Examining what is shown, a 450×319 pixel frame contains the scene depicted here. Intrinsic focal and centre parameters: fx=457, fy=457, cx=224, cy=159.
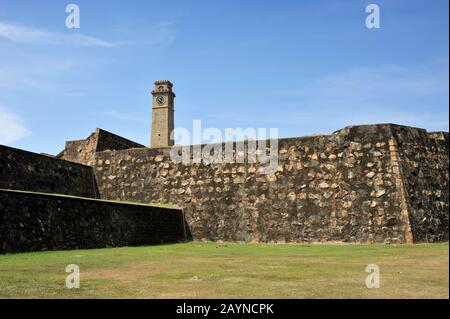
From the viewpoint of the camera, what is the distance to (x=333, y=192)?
15.8 metres

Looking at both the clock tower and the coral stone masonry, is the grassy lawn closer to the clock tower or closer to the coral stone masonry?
the coral stone masonry

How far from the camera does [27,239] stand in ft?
34.6

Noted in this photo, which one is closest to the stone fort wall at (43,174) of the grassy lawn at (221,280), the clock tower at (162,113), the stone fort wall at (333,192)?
the stone fort wall at (333,192)

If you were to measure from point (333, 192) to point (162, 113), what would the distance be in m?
35.9

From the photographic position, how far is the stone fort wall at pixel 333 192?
15086 mm

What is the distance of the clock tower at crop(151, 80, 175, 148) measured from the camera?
48.9 m

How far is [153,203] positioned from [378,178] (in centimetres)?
893

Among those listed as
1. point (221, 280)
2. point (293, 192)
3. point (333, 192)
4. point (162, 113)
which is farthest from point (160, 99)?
point (221, 280)

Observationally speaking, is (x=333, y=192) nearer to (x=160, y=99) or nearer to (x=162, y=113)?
(x=162, y=113)

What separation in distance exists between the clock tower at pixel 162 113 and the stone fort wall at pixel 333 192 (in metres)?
30.9

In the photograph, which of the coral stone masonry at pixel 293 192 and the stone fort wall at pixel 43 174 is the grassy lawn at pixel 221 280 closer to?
the coral stone masonry at pixel 293 192

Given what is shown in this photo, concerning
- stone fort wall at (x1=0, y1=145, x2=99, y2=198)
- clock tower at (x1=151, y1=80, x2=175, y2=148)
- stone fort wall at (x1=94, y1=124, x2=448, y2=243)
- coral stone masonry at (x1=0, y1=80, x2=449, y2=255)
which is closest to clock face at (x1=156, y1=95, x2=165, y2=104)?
clock tower at (x1=151, y1=80, x2=175, y2=148)
